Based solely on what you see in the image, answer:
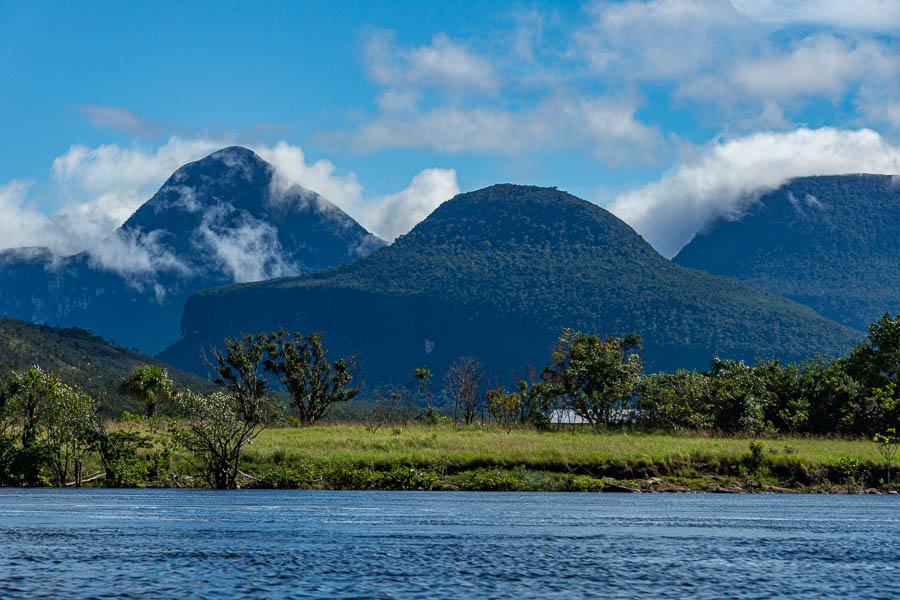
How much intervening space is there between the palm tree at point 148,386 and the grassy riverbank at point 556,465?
3116 centimetres

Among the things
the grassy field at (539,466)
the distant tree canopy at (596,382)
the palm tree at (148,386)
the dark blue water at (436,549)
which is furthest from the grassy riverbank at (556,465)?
the palm tree at (148,386)

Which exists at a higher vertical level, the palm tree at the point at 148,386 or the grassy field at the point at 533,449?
the palm tree at the point at 148,386

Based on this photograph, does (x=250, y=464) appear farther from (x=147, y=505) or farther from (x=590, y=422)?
(x=590, y=422)

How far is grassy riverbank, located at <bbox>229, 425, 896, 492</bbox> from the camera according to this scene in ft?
179

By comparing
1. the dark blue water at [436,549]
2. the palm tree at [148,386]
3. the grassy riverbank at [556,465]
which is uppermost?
the palm tree at [148,386]

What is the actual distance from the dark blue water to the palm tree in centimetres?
4688

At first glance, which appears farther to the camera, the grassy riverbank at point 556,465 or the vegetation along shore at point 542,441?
the grassy riverbank at point 556,465

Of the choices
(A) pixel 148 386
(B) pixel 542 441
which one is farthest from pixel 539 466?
(A) pixel 148 386

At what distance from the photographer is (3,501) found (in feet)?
136

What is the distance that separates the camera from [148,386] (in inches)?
3597

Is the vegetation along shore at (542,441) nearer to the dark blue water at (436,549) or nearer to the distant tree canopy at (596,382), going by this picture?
the distant tree canopy at (596,382)

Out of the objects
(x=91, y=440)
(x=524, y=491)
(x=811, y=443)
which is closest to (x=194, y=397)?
(x=91, y=440)

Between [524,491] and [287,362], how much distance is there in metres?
45.3

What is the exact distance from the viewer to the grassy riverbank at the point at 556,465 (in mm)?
54625
